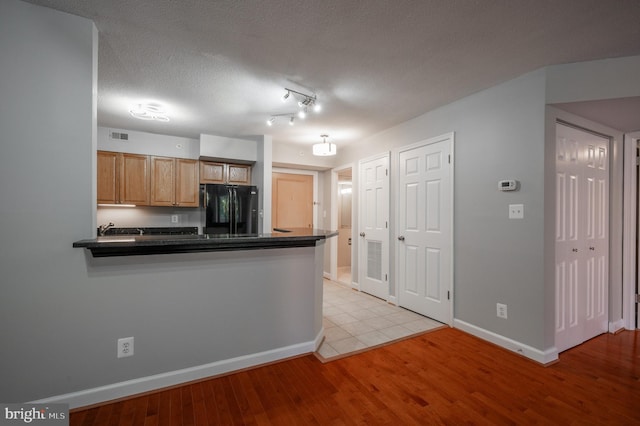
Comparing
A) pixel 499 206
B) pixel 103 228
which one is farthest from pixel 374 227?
pixel 103 228

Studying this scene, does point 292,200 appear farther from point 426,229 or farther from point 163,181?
point 426,229

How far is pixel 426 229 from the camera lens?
3246 millimetres

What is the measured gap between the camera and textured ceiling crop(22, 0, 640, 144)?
161 centimetres

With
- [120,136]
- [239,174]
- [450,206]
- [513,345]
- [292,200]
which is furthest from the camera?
[292,200]

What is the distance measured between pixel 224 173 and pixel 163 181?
35.7 inches

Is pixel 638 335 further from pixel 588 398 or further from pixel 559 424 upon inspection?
pixel 559 424

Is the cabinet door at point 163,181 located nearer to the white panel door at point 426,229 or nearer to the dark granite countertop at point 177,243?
the dark granite countertop at point 177,243

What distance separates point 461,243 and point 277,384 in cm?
225

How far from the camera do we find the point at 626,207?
2.86 m

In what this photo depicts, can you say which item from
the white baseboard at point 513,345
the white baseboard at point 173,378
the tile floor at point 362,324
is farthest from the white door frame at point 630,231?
the white baseboard at point 173,378

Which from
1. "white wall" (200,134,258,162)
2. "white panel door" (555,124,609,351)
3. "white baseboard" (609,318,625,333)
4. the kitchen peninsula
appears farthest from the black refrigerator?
"white baseboard" (609,318,625,333)

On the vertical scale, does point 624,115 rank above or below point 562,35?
below

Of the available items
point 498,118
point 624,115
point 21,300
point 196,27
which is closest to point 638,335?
point 624,115

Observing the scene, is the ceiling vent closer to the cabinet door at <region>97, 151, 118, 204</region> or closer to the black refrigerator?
the cabinet door at <region>97, 151, 118, 204</region>
